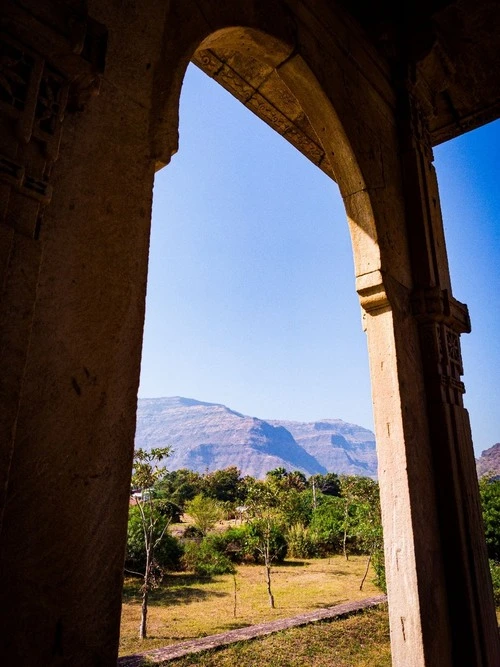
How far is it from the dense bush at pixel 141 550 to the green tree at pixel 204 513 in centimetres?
435

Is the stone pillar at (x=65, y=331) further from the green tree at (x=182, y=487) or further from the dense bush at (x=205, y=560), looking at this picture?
the green tree at (x=182, y=487)

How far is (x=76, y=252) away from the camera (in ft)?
4.60

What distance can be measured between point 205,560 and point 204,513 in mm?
4749

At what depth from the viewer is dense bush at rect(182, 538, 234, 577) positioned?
60.4 ft

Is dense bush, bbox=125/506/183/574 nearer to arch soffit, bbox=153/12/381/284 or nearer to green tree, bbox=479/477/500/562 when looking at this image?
green tree, bbox=479/477/500/562

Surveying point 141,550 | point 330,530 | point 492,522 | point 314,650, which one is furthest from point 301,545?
point 314,650

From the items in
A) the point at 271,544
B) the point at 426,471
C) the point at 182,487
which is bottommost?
the point at 271,544

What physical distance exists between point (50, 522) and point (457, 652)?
9.50 ft

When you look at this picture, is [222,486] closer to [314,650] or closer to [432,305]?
[314,650]

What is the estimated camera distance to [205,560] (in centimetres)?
1941

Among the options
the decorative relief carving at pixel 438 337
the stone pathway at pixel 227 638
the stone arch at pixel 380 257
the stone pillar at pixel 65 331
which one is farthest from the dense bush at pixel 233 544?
the stone pillar at pixel 65 331

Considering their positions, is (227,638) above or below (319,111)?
below

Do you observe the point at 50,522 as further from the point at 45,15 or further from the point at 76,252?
the point at 45,15

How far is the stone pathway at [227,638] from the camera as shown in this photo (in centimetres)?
801
